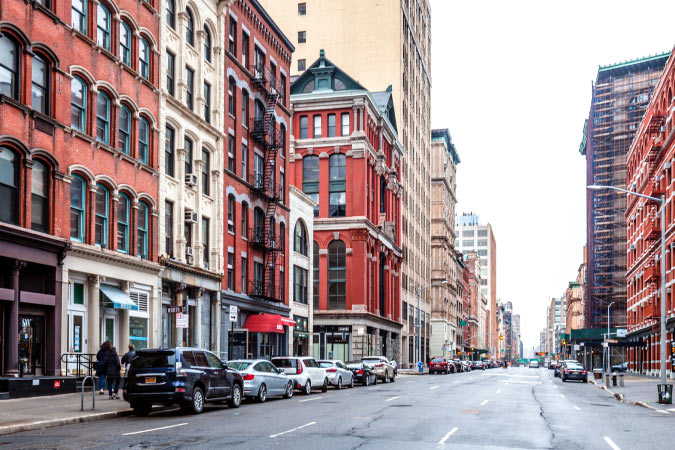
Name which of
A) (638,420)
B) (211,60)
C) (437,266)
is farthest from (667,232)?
(437,266)

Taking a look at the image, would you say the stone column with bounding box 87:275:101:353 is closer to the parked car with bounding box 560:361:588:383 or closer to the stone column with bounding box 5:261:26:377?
the stone column with bounding box 5:261:26:377

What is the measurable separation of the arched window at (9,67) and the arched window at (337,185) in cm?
4694

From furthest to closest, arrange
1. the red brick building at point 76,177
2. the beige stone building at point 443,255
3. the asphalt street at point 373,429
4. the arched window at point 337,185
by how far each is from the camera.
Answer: the beige stone building at point 443,255 < the arched window at point 337,185 < the red brick building at point 76,177 < the asphalt street at point 373,429

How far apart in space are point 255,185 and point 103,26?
17412 mm

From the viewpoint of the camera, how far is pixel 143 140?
3444 centimetres

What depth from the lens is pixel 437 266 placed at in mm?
126375

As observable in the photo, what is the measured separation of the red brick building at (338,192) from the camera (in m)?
70.8

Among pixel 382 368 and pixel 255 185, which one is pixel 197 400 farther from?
pixel 382 368

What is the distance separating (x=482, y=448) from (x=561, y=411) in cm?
1141

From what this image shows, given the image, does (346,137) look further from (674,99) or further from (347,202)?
(674,99)

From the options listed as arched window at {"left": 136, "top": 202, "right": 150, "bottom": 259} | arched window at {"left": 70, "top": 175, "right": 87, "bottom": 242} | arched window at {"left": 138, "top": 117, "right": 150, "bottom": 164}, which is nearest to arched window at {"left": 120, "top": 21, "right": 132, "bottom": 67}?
arched window at {"left": 138, "top": 117, "right": 150, "bottom": 164}

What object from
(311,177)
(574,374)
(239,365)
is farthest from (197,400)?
(311,177)

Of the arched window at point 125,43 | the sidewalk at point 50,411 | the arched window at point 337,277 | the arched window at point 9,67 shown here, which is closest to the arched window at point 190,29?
the arched window at point 125,43

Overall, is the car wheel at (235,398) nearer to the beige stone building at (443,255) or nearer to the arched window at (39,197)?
the arched window at (39,197)
